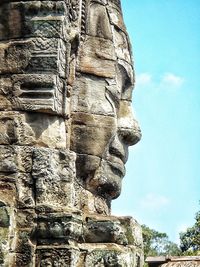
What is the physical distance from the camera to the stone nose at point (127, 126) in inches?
356

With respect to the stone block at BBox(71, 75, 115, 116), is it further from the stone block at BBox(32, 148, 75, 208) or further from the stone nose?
the stone block at BBox(32, 148, 75, 208)

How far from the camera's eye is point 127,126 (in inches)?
357

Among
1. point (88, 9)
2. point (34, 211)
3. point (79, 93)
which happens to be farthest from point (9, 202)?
point (88, 9)

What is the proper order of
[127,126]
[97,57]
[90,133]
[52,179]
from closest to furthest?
[52,179] → [90,133] → [97,57] → [127,126]

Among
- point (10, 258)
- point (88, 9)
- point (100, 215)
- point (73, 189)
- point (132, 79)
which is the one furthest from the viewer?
point (132, 79)

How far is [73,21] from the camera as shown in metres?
8.17

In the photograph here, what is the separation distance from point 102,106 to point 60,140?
113 cm

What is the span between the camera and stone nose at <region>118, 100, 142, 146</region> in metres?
9.05

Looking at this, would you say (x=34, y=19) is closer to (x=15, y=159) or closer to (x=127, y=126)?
(x=15, y=159)

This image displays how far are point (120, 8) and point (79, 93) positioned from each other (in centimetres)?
174

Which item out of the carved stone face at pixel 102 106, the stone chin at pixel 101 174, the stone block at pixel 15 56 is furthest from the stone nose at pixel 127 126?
the stone block at pixel 15 56

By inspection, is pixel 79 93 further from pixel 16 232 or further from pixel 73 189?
pixel 16 232

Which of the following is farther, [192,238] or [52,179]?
[192,238]

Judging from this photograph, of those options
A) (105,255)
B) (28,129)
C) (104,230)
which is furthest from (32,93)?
(105,255)
